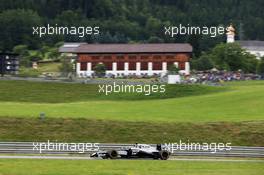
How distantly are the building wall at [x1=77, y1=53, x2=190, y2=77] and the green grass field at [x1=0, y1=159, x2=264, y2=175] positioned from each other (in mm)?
81559

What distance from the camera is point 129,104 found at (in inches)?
2234

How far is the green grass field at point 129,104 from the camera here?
4644 centimetres

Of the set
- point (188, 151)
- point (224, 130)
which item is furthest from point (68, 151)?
point (224, 130)

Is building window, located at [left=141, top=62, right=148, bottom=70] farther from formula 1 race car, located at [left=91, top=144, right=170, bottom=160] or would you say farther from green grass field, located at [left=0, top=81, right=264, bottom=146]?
formula 1 race car, located at [left=91, top=144, right=170, bottom=160]

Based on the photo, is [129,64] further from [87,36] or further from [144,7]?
[144,7]

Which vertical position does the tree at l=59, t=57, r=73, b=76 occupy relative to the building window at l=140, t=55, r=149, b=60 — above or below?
below

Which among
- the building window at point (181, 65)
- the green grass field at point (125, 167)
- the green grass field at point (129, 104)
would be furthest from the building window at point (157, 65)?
the green grass field at point (125, 167)

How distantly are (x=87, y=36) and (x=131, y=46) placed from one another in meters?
53.6

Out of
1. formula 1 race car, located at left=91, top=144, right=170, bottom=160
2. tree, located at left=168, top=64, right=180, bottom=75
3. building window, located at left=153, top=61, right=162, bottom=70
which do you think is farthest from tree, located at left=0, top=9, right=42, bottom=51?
formula 1 race car, located at left=91, top=144, right=170, bottom=160

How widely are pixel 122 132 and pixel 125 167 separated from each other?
10265 millimetres

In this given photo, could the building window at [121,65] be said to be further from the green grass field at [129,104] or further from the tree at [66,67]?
the green grass field at [129,104]

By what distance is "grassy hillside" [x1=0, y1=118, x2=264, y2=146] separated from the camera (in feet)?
124

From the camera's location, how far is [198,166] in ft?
97.9

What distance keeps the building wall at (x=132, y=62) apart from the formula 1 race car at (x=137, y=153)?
79061mm
